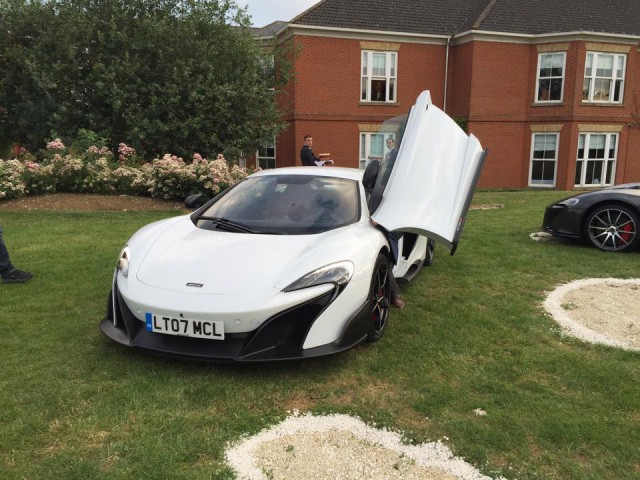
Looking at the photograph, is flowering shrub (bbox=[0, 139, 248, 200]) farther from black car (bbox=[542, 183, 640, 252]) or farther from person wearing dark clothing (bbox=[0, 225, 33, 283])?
black car (bbox=[542, 183, 640, 252])

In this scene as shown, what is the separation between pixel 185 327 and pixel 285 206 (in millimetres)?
1590

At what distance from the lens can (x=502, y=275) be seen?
5949mm

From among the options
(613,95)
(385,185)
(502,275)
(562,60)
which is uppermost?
(562,60)

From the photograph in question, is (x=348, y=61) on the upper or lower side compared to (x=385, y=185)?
upper

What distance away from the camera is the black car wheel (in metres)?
7.09

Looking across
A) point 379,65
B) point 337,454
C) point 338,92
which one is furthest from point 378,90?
point 337,454

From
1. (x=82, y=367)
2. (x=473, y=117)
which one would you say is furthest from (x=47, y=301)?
(x=473, y=117)

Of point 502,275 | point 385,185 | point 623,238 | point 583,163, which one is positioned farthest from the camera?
point 583,163

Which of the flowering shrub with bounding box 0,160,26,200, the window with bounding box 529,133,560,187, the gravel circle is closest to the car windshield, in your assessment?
the gravel circle

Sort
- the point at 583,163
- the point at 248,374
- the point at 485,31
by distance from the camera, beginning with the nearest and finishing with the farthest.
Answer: the point at 248,374, the point at 485,31, the point at 583,163

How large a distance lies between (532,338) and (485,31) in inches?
753

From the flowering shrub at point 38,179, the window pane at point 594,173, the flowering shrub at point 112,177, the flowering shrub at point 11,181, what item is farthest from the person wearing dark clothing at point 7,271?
the window pane at point 594,173

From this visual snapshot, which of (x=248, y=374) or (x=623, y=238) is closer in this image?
(x=248, y=374)

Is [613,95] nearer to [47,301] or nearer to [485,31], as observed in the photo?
[485,31]
